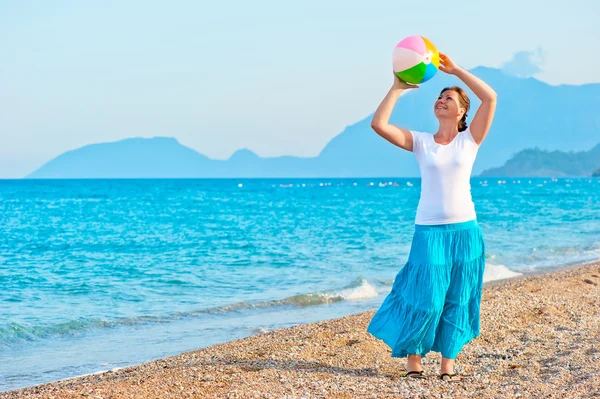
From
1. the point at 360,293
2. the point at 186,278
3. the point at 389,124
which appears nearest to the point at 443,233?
the point at 389,124

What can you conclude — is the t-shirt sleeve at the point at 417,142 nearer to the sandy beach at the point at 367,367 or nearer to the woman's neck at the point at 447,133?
the woman's neck at the point at 447,133

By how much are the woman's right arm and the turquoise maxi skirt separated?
2.15 feet

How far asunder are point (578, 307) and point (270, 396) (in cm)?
510

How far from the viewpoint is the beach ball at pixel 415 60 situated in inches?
215

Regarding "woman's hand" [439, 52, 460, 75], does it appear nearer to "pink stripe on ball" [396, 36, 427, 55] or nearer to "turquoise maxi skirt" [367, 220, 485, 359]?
"pink stripe on ball" [396, 36, 427, 55]

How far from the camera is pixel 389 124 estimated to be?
18.1 ft

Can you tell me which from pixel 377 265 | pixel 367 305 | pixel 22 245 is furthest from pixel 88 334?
pixel 22 245

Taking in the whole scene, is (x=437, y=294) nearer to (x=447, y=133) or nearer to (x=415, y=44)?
(x=447, y=133)

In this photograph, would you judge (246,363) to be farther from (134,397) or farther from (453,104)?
Result: (453,104)

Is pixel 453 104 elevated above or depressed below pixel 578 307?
above

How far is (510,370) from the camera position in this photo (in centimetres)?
615

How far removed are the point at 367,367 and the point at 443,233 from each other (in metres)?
1.59

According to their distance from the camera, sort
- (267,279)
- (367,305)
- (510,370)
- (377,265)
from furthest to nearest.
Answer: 1. (377,265)
2. (267,279)
3. (367,305)
4. (510,370)

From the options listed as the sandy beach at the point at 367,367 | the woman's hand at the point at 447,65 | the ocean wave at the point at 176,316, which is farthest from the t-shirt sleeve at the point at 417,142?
the ocean wave at the point at 176,316
